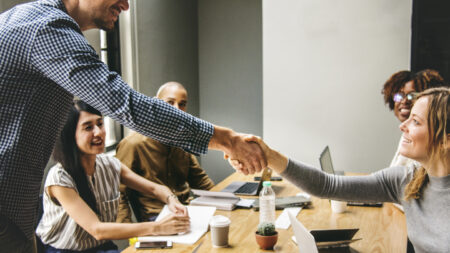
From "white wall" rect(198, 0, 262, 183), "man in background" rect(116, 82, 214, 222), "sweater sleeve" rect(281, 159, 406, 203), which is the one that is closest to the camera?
"sweater sleeve" rect(281, 159, 406, 203)

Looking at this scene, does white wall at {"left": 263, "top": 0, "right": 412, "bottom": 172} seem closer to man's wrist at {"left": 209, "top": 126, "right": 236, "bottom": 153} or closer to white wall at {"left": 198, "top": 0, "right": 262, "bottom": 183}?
white wall at {"left": 198, "top": 0, "right": 262, "bottom": 183}

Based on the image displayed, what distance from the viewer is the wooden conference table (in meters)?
1.54

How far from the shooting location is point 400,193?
5.28ft

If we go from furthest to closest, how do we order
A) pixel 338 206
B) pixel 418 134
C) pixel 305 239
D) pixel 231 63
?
pixel 231 63
pixel 338 206
pixel 418 134
pixel 305 239

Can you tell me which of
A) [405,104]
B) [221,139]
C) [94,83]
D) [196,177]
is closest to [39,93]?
[94,83]

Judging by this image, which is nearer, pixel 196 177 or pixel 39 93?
pixel 39 93

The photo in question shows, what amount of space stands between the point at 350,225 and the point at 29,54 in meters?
1.50

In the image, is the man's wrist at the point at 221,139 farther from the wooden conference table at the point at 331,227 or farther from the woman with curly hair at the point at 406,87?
the woman with curly hair at the point at 406,87

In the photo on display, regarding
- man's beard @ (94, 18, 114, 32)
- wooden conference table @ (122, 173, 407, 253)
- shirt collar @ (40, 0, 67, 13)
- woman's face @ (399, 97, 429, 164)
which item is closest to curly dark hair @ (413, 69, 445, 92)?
wooden conference table @ (122, 173, 407, 253)

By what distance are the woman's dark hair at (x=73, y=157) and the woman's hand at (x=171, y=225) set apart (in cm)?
46

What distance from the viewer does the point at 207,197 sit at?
7.10ft

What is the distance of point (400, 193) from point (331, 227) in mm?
356

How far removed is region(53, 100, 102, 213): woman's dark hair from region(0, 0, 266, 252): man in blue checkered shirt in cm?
69

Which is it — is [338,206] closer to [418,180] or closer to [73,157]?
[418,180]
